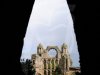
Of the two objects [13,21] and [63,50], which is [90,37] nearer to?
[13,21]

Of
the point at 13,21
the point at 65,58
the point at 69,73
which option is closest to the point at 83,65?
the point at 13,21

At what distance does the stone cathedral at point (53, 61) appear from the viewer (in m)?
105

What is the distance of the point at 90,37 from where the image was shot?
4.39m

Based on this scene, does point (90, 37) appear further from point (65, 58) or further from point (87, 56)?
point (65, 58)

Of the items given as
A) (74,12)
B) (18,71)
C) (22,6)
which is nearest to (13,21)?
(22,6)

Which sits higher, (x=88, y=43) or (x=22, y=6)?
(x=22, y=6)

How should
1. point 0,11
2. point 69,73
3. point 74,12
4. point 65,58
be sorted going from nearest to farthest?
point 0,11 < point 74,12 < point 69,73 < point 65,58

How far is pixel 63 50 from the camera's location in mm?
117000

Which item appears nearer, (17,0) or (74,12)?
(17,0)

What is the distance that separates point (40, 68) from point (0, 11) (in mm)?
103796

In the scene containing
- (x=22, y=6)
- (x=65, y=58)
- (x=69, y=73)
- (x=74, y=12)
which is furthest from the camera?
(x=65, y=58)

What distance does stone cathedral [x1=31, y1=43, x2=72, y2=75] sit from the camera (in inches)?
4126

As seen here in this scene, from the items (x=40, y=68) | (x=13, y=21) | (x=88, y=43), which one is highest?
(x=40, y=68)

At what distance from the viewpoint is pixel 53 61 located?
114 m
